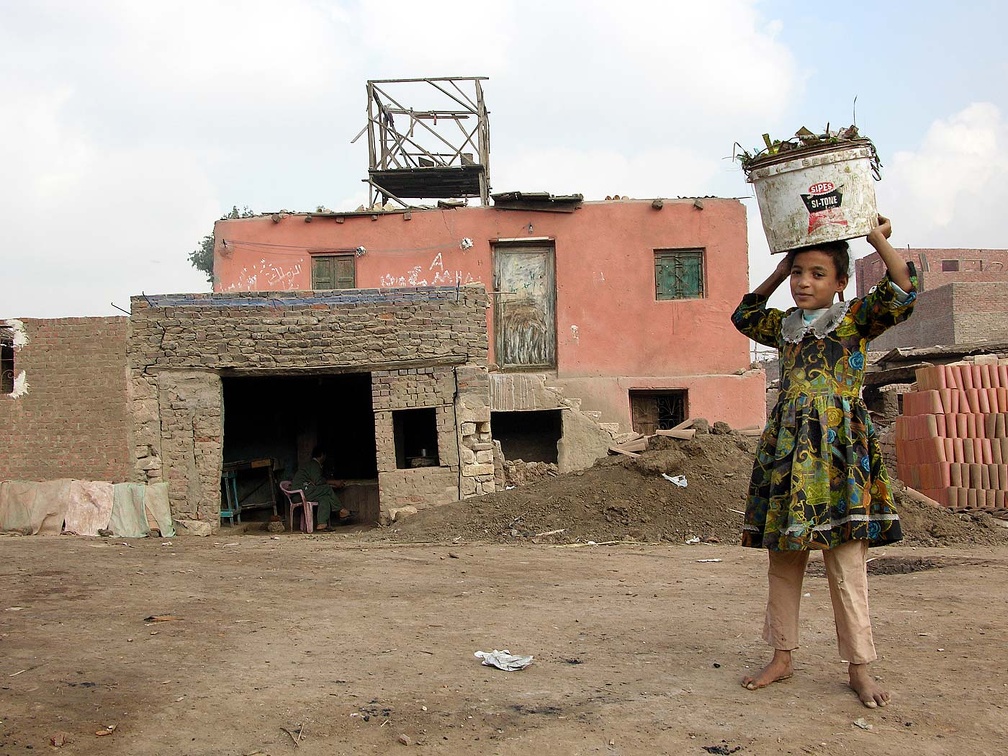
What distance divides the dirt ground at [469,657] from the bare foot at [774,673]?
0.14ft

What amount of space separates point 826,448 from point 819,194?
3.26 ft

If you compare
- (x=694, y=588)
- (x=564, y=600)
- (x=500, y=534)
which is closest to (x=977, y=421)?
(x=500, y=534)

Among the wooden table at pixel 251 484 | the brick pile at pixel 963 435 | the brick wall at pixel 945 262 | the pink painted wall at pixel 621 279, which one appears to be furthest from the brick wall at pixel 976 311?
the wooden table at pixel 251 484

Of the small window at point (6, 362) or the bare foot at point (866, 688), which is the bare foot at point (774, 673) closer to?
the bare foot at point (866, 688)

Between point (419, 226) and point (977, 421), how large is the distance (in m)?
9.68

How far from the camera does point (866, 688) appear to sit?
3193mm

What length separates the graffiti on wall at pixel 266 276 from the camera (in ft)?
54.0

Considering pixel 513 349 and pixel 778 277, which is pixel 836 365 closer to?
pixel 778 277

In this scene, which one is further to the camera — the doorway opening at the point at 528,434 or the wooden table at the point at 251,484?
the doorway opening at the point at 528,434

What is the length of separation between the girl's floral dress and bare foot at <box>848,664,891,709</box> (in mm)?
476

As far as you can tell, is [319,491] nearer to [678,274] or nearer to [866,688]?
[678,274]

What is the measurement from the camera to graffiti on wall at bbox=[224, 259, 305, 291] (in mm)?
16453

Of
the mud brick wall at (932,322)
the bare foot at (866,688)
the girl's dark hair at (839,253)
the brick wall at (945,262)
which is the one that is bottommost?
the bare foot at (866,688)

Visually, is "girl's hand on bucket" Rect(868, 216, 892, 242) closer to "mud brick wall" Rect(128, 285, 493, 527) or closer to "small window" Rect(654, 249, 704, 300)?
"mud brick wall" Rect(128, 285, 493, 527)
